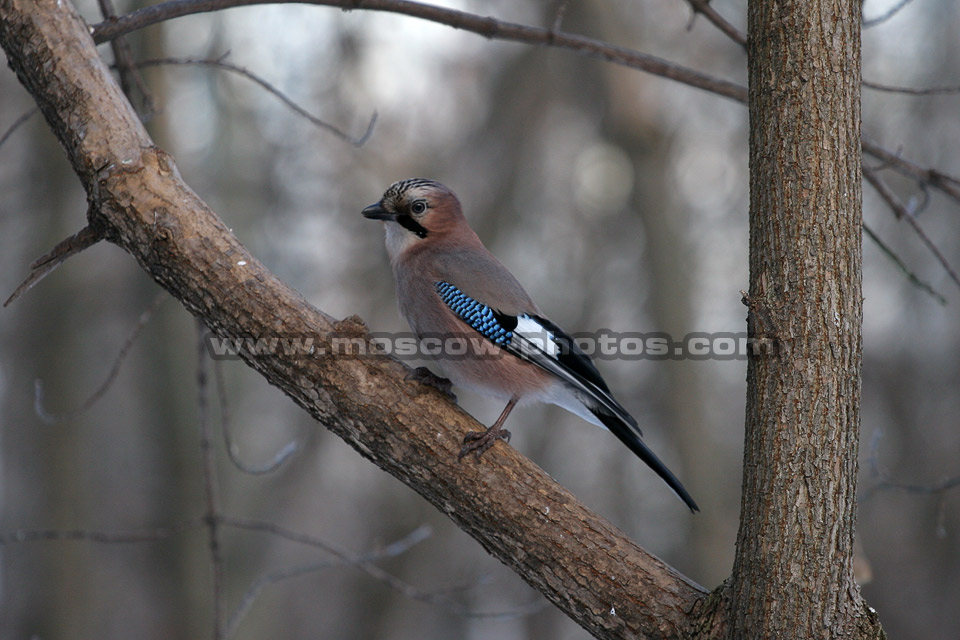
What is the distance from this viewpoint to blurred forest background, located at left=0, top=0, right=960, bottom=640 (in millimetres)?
9125

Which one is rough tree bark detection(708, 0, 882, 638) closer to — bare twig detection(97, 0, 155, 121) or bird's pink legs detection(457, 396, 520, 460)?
bird's pink legs detection(457, 396, 520, 460)

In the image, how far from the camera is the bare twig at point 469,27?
359cm

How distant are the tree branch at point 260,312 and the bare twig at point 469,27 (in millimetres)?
290

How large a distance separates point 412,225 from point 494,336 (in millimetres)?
953

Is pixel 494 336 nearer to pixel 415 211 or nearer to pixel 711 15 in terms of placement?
pixel 415 211

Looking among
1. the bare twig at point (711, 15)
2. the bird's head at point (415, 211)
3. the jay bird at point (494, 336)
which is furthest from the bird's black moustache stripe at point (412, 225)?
the bare twig at point (711, 15)

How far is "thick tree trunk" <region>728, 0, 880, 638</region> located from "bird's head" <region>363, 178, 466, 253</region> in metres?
2.28

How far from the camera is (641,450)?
3768 millimetres

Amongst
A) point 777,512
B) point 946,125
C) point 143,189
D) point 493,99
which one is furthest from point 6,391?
point 946,125

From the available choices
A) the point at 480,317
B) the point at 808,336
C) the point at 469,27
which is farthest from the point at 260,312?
the point at 808,336

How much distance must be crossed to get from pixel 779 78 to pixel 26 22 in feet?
9.70

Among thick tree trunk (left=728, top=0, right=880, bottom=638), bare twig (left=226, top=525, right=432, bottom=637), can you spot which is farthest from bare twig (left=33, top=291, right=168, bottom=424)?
thick tree trunk (left=728, top=0, right=880, bottom=638)

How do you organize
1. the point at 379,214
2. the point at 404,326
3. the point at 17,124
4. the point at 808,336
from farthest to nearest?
1. the point at 404,326
2. the point at 379,214
3. the point at 17,124
4. the point at 808,336

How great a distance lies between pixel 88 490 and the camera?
31.7ft
